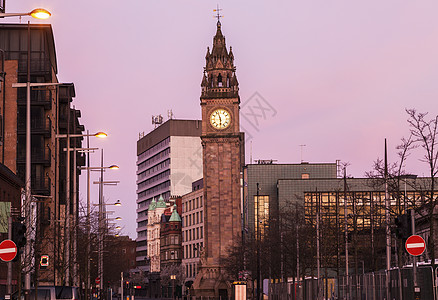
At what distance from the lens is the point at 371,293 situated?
1916 inches

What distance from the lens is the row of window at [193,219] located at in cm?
17875

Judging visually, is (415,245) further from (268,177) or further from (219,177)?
(268,177)

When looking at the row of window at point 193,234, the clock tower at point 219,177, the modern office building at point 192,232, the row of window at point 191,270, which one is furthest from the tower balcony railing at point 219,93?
the row of window at point 191,270

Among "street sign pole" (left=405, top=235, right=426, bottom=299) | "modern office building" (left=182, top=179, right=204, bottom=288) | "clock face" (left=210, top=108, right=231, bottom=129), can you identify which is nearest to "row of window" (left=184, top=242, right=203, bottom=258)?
"modern office building" (left=182, top=179, right=204, bottom=288)

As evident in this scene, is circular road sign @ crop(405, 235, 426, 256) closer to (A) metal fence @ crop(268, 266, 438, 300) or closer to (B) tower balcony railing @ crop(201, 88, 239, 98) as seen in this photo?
(A) metal fence @ crop(268, 266, 438, 300)

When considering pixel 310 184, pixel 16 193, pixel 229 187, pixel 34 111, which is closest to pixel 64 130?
pixel 34 111

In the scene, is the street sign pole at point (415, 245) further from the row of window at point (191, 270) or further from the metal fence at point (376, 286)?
the row of window at point (191, 270)

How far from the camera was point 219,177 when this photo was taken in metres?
141

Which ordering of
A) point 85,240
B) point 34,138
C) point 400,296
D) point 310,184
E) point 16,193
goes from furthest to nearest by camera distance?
point 310,184, point 34,138, point 85,240, point 16,193, point 400,296

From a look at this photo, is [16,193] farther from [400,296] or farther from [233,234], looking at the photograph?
[233,234]

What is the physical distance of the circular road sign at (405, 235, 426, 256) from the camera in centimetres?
2806

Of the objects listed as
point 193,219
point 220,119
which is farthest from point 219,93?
point 193,219

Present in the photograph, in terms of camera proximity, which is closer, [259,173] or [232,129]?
[232,129]

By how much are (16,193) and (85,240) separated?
1147 cm
